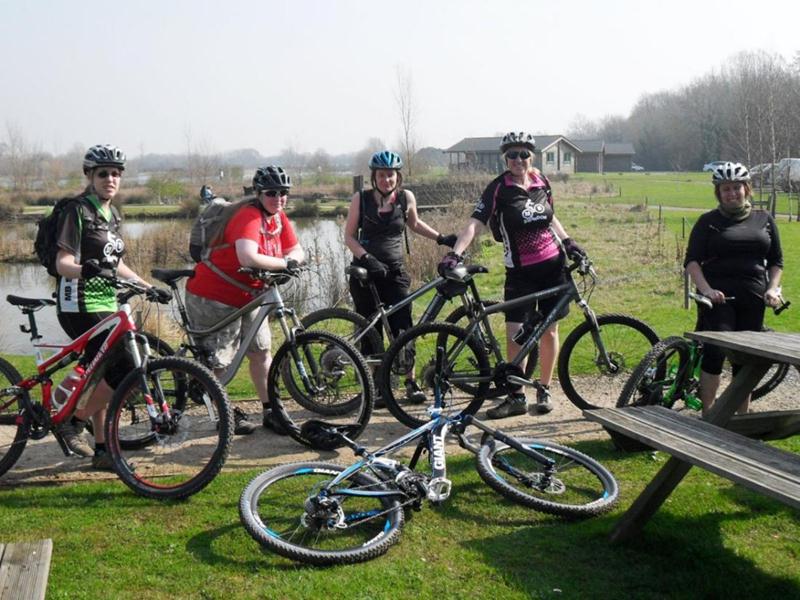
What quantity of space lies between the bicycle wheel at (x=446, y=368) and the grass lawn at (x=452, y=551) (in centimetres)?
118

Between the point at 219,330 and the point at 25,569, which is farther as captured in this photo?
the point at 219,330

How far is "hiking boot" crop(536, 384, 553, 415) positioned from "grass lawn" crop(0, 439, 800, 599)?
5.25 feet

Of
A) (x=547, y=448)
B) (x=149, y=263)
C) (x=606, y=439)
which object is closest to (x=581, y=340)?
(x=606, y=439)

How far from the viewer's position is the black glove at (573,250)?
20.7 feet

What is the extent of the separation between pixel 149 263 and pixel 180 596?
59.6 ft

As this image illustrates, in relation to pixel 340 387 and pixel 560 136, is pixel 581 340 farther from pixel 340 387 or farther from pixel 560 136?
pixel 560 136

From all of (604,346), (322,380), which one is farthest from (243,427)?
(604,346)

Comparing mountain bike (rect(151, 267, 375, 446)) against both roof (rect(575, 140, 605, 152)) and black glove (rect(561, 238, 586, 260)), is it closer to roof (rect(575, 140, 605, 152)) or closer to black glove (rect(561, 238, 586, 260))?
black glove (rect(561, 238, 586, 260))

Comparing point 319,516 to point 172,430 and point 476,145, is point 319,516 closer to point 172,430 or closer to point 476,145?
point 172,430

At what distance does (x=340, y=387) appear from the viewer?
5.74 m

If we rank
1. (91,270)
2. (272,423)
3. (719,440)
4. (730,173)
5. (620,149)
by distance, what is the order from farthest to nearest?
(620,149), (272,423), (730,173), (91,270), (719,440)

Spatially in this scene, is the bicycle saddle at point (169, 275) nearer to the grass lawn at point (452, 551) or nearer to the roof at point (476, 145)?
the grass lawn at point (452, 551)

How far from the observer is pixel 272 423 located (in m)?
5.88

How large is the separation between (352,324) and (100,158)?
2442mm
